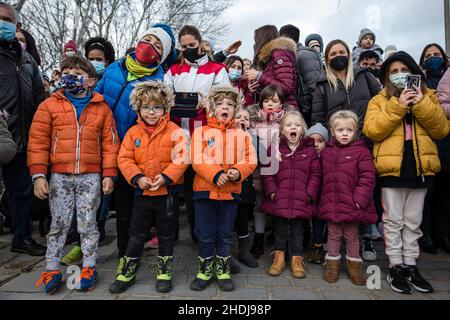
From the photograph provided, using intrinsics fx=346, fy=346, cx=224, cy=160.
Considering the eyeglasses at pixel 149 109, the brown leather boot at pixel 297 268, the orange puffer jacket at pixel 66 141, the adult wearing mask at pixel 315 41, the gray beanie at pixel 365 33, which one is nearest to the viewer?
the orange puffer jacket at pixel 66 141

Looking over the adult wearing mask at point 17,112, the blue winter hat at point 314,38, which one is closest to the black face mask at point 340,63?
the blue winter hat at point 314,38

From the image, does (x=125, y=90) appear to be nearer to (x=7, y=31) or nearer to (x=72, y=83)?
(x=72, y=83)

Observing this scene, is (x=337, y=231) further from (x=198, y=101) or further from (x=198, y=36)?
(x=198, y=36)

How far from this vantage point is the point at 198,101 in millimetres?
3605

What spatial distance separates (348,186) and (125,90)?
2.37m

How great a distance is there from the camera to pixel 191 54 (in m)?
3.68

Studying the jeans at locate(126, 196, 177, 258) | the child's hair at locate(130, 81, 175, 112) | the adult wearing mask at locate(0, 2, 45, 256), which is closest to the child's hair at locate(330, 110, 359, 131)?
the child's hair at locate(130, 81, 175, 112)

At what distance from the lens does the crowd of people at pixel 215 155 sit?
121 inches

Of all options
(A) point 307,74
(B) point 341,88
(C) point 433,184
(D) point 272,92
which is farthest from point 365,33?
(D) point 272,92

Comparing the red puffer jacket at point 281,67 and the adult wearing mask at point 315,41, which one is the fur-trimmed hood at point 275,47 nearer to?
the red puffer jacket at point 281,67

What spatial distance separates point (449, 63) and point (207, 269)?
4362mm
